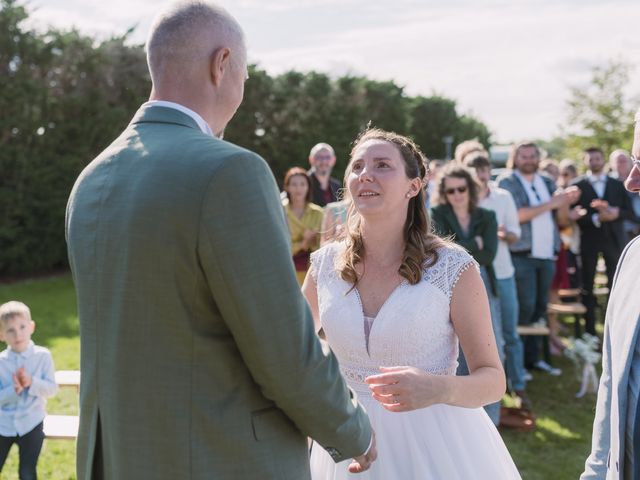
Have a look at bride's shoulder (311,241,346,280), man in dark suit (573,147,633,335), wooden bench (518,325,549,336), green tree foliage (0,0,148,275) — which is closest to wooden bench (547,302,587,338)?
man in dark suit (573,147,633,335)

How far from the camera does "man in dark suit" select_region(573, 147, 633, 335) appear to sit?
8875 millimetres

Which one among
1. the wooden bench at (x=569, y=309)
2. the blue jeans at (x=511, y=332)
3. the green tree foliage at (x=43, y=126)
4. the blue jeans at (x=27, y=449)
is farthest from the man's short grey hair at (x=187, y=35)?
the green tree foliage at (x=43, y=126)

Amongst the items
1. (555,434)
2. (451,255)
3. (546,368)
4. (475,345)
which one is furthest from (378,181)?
(546,368)

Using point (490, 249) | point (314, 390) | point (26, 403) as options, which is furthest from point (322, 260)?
point (490, 249)

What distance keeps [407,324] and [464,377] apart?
0.32 meters

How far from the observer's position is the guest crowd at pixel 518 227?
19.6 feet

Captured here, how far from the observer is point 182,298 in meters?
1.69

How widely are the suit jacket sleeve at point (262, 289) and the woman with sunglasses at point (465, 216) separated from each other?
4.23 metres

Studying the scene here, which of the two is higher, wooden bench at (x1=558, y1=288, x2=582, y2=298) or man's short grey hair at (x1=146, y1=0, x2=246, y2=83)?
man's short grey hair at (x1=146, y1=0, x2=246, y2=83)

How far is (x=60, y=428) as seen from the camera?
4.84 m

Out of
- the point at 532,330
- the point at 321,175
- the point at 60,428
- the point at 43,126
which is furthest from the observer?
the point at 43,126

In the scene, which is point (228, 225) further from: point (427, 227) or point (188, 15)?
point (427, 227)

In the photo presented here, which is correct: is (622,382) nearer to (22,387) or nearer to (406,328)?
(406,328)

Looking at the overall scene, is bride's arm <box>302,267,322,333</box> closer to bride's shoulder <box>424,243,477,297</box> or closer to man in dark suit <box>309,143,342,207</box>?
bride's shoulder <box>424,243,477,297</box>
